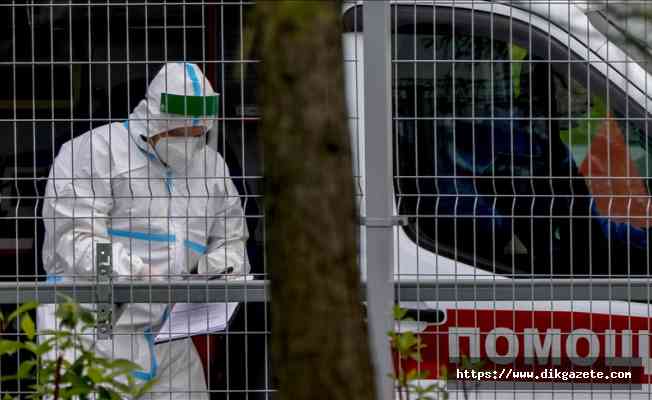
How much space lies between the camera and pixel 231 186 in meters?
4.41

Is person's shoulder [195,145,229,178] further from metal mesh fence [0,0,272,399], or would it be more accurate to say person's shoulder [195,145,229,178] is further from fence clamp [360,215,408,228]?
fence clamp [360,215,408,228]

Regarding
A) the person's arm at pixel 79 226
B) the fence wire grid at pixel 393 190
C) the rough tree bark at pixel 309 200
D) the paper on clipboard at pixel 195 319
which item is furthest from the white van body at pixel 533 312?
the rough tree bark at pixel 309 200

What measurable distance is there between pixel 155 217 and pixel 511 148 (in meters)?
1.30

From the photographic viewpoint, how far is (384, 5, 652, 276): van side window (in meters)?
4.45

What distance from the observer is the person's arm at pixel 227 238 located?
4363 millimetres

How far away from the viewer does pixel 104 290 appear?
4.22m

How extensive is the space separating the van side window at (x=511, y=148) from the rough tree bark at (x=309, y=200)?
2368 millimetres

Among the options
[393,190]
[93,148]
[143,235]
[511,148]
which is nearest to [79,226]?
[143,235]

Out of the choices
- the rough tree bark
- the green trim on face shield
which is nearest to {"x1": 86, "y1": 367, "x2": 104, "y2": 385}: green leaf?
the rough tree bark

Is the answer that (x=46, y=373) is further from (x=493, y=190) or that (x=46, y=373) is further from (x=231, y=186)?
(x=493, y=190)

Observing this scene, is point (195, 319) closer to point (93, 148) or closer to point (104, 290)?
point (104, 290)

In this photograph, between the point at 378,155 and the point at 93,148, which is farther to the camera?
the point at 93,148

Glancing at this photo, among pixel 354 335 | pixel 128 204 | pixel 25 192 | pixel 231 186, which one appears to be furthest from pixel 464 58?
pixel 354 335

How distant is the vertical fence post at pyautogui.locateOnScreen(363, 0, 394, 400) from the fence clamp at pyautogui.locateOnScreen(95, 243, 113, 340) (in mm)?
871
